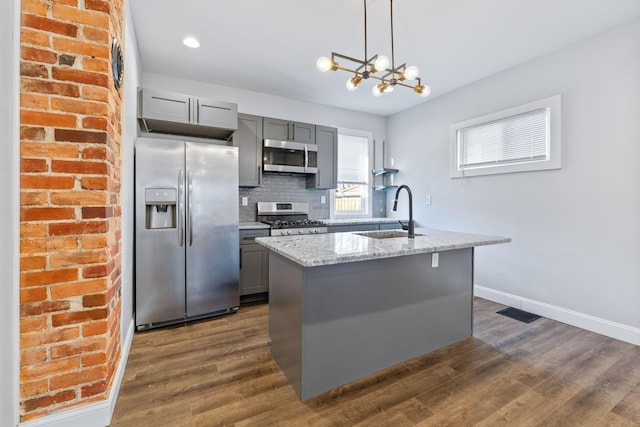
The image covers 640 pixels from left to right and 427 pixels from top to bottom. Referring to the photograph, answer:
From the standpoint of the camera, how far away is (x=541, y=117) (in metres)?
3.01

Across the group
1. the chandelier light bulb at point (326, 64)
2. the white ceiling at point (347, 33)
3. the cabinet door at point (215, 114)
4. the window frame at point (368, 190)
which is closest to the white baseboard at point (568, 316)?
the window frame at point (368, 190)

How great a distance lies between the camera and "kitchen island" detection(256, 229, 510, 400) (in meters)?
1.74

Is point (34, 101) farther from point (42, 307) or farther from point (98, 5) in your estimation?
point (42, 307)

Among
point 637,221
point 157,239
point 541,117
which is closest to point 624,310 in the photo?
point 637,221

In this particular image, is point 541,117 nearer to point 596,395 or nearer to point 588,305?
point 588,305

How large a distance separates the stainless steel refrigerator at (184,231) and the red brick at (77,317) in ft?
4.15

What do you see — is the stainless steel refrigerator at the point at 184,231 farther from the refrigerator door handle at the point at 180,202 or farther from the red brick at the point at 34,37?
the red brick at the point at 34,37

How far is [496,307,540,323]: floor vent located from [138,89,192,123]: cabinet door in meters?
3.97

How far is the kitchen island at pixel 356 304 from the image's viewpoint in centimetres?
174

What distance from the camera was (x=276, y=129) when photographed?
3.78 meters

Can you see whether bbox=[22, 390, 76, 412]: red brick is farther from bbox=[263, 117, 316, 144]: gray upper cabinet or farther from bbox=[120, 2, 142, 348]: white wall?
bbox=[263, 117, 316, 144]: gray upper cabinet

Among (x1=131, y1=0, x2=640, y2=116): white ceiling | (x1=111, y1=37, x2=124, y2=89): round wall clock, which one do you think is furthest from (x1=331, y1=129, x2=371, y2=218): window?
(x1=111, y1=37, x2=124, y2=89): round wall clock

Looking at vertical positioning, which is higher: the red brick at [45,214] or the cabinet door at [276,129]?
the cabinet door at [276,129]

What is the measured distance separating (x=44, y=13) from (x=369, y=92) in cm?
337
